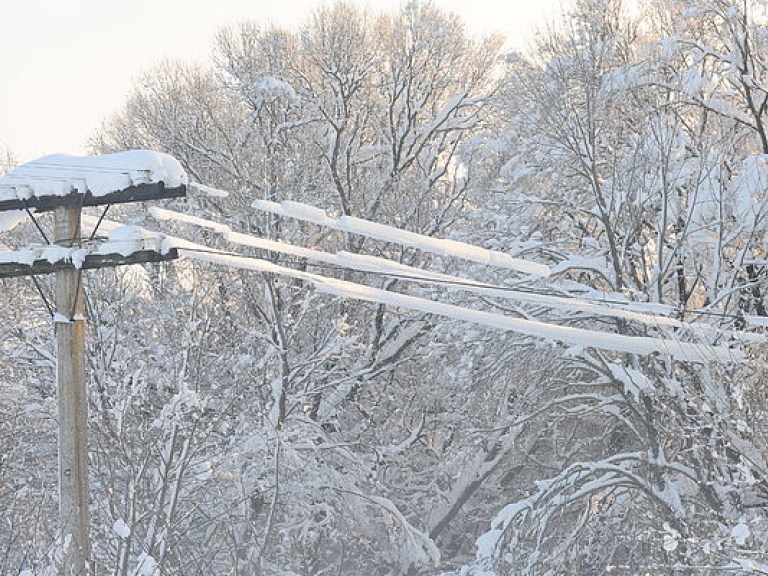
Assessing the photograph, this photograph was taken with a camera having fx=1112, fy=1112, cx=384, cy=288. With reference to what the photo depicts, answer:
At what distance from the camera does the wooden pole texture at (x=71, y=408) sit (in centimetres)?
697

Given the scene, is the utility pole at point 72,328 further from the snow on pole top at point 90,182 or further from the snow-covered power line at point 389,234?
the snow-covered power line at point 389,234

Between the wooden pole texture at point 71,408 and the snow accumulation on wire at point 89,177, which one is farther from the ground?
the snow accumulation on wire at point 89,177

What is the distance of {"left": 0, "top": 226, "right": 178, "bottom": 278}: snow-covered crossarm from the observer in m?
6.93

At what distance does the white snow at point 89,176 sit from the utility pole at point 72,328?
0.13ft

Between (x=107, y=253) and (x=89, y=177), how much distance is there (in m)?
0.48

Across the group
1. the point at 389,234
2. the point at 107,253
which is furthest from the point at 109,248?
the point at 389,234

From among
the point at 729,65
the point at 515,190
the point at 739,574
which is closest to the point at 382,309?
the point at 515,190

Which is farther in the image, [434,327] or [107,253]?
[434,327]

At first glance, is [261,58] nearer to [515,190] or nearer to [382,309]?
[382,309]

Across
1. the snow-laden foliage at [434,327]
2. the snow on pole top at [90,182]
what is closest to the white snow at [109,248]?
the snow on pole top at [90,182]

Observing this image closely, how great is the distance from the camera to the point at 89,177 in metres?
6.92

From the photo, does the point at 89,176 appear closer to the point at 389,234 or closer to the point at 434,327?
the point at 389,234

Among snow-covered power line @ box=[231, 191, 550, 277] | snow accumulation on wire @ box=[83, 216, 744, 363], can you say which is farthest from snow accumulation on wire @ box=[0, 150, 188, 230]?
snow-covered power line @ box=[231, 191, 550, 277]

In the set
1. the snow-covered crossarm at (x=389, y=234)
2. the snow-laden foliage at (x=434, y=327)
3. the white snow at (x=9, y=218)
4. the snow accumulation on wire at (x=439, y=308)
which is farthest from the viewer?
the snow-laden foliage at (x=434, y=327)
